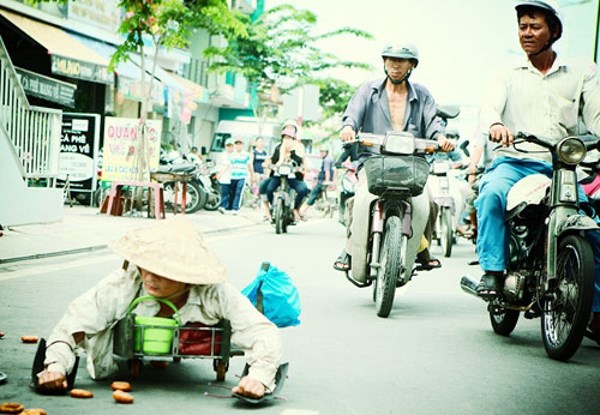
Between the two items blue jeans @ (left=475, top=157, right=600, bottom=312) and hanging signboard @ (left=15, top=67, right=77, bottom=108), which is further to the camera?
hanging signboard @ (left=15, top=67, right=77, bottom=108)

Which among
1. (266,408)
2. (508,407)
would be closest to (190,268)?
(266,408)

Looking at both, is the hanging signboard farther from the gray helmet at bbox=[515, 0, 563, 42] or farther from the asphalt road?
the gray helmet at bbox=[515, 0, 563, 42]

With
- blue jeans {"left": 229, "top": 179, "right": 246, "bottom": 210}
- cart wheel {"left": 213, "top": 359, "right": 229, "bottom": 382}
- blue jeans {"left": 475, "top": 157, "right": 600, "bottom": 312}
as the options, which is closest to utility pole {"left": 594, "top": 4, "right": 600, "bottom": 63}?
blue jeans {"left": 475, "top": 157, "right": 600, "bottom": 312}

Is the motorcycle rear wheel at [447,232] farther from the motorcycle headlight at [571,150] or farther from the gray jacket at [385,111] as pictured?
the motorcycle headlight at [571,150]

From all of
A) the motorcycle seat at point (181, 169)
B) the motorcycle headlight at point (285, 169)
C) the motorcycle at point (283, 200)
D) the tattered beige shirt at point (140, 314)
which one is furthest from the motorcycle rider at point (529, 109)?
the motorcycle seat at point (181, 169)

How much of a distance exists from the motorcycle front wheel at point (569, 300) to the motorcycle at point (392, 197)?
1659 mm

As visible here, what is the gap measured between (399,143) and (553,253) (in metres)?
2.06

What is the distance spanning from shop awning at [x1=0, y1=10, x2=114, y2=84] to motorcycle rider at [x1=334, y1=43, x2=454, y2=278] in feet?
42.7

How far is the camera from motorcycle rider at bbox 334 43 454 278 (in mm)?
8344

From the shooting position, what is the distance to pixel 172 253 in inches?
178

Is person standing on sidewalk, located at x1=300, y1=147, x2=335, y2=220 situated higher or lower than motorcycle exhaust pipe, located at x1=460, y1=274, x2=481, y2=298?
lower

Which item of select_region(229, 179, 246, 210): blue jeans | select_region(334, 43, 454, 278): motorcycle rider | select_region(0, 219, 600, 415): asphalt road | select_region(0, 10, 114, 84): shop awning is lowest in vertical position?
select_region(229, 179, 246, 210): blue jeans

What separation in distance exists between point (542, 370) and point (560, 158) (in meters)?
1.22

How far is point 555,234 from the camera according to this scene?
6.05 meters
